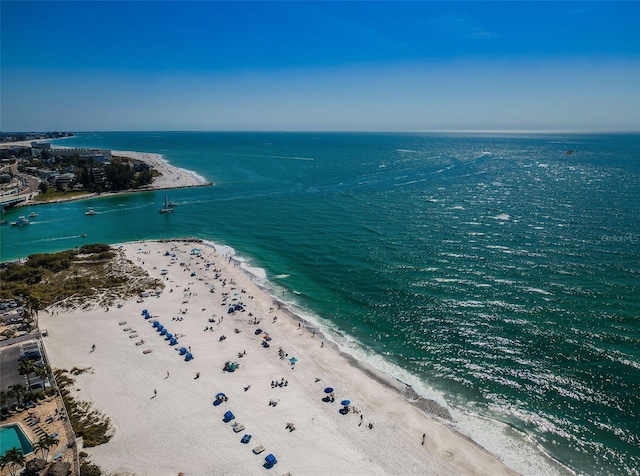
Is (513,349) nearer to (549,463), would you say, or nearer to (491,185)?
(549,463)

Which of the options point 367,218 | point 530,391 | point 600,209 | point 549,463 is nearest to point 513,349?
point 530,391

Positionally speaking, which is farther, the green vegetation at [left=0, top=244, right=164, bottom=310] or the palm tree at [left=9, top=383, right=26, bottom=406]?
the green vegetation at [left=0, top=244, right=164, bottom=310]

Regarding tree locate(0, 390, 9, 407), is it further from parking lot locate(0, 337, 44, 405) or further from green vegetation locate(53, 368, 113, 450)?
green vegetation locate(53, 368, 113, 450)

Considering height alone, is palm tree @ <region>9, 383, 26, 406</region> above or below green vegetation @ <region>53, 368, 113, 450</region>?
above

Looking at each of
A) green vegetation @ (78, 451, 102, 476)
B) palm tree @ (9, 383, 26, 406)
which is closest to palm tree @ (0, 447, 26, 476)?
green vegetation @ (78, 451, 102, 476)

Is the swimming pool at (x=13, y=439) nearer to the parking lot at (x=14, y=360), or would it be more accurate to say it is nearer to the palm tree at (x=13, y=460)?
the palm tree at (x=13, y=460)

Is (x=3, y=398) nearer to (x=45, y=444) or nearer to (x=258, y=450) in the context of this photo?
(x=45, y=444)

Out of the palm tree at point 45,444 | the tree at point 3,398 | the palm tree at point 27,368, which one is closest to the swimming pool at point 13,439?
the palm tree at point 45,444

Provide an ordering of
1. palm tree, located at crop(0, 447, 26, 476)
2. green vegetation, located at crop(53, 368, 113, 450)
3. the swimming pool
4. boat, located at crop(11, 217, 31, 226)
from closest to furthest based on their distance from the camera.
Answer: palm tree, located at crop(0, 447, 26, 476) < the swimming pool < green vegetation, located at crop(53, 368, 113, 450) < boat, located at crop(11, 217, 31, 226)
